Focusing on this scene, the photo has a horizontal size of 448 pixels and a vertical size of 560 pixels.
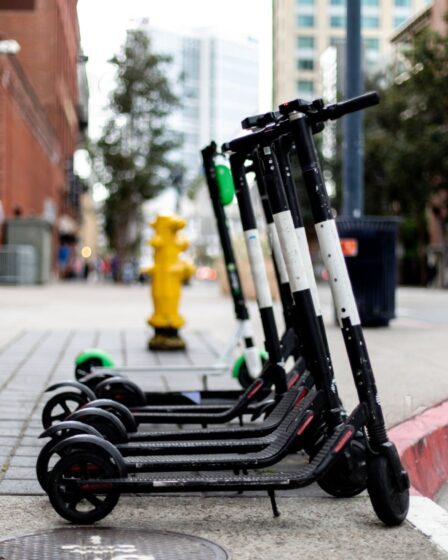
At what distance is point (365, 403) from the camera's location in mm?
4082

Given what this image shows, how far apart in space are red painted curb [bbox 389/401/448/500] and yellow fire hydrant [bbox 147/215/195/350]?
5.51 m

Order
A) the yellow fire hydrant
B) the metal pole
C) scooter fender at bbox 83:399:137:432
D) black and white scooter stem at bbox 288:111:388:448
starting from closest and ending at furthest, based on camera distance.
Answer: black and white scooter stem at bbox 288:111:388:448 → scooter fender at bbox 83:399:137:432 → the yellow fire hydrant → the metal pole

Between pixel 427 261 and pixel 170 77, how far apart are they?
52.4ft

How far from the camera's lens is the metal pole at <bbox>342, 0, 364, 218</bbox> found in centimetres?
1370

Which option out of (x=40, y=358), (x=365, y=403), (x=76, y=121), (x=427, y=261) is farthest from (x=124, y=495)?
(x=76, y=121)

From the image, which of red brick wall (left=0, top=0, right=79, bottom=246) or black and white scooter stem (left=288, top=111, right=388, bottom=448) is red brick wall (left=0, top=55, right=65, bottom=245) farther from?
black and white scooter stem (left=288, top=111, right=388, bottom=448)

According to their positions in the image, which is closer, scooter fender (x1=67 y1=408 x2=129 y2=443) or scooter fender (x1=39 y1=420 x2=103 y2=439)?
scooter fender (x1=39 y1=420 x2=103 y2=439)

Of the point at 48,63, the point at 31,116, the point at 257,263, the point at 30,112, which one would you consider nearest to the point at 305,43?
the point at 257,263

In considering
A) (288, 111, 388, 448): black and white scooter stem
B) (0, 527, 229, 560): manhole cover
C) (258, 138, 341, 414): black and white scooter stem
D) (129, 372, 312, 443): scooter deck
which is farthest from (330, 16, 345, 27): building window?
(0, 527, 229, 560): manhole cover

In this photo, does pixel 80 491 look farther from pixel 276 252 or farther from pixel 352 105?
pixel 276 252

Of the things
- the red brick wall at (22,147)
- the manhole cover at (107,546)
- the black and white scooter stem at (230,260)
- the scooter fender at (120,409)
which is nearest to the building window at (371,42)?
the black and white scooter stem at (230,260)

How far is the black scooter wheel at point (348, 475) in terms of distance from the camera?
13.8ft

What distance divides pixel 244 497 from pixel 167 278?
280 inches

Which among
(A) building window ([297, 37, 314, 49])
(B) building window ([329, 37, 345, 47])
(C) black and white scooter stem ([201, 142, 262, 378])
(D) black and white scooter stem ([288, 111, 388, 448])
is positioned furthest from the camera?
(A) building window ([297, 37, 314, 49])
